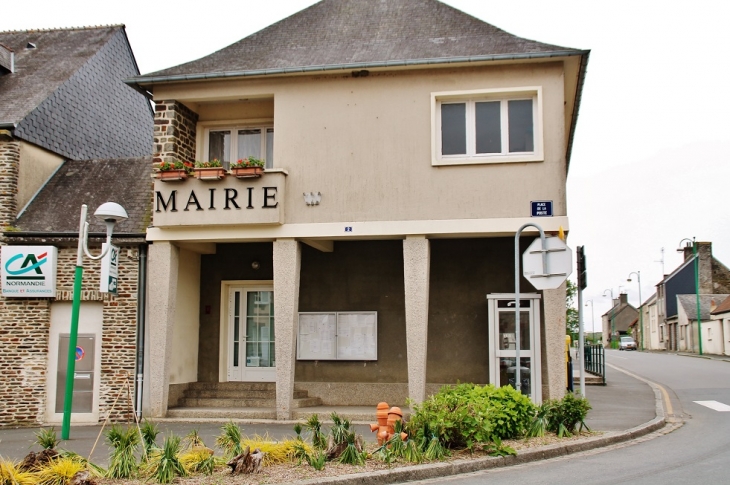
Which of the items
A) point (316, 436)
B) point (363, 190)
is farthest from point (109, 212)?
point (316, 436)

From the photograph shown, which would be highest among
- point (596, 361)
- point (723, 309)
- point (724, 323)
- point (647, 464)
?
point (723, 309)

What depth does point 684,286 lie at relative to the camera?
74.7 m

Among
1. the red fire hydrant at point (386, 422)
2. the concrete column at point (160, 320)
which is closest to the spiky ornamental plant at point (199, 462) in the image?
the red fire hydrant at point (386, 422)

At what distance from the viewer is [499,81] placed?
15375mm

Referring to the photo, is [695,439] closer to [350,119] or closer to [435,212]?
[435,212]

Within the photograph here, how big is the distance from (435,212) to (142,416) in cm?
696

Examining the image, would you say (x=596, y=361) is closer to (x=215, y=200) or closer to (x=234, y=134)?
(x=234, y=134)

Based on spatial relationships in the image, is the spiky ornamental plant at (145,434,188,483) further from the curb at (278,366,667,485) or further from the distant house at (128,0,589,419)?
the distant house at (128,0,589,419)

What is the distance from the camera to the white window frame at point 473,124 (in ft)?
49.6

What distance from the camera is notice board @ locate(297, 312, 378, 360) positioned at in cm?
1744

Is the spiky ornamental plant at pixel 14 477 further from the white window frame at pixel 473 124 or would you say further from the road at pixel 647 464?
the white window frame at pixel 473 124

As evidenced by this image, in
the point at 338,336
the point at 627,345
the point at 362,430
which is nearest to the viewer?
the point at 362,430

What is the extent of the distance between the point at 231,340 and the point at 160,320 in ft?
8.25

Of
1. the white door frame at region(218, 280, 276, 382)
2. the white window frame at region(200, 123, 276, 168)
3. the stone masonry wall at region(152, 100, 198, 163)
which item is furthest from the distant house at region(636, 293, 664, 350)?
the stone masonry wall at region(152, 100, 198, 163)
